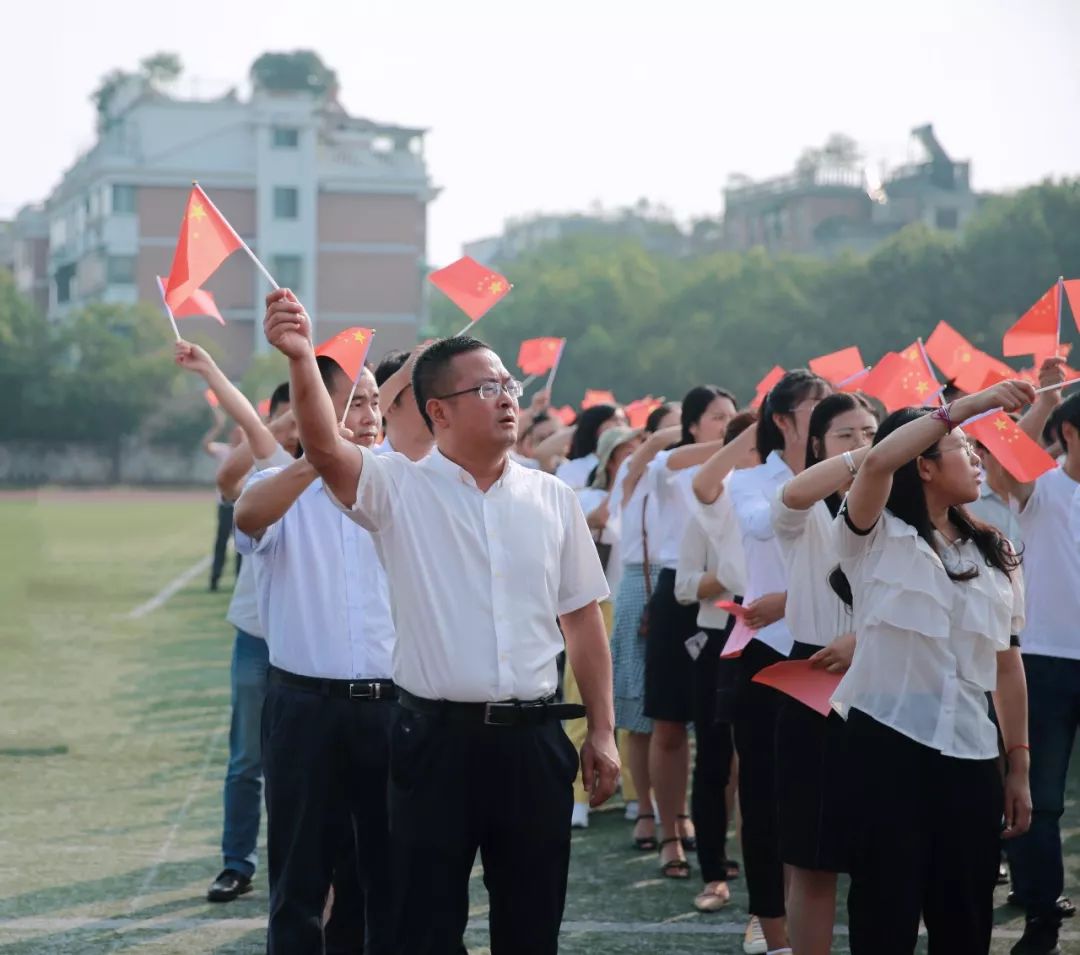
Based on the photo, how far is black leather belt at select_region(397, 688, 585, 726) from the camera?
4082mm

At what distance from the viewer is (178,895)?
7035 millimetres

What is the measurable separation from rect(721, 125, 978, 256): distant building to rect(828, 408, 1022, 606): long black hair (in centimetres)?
7183

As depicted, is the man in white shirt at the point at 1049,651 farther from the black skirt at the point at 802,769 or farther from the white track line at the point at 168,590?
the white track line at the point at 168,590

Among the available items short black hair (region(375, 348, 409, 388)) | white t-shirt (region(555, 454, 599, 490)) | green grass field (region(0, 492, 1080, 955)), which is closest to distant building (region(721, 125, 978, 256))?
green grass field (region(0, 492, 1080, 955))

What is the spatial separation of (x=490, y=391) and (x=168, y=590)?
17.9m

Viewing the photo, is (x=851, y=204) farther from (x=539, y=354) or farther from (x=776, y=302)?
(x=539, y=354)

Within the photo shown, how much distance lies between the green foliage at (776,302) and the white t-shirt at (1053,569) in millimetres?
30926

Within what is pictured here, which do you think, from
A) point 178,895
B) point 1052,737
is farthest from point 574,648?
point 178,895

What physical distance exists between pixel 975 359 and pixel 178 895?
3.88 meters

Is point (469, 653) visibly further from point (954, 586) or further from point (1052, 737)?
point (1052, 737)

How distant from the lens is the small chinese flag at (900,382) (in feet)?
20.2

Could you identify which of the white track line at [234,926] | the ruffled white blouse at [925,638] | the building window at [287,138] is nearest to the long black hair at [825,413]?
the ruffled white blouse at [925,638]

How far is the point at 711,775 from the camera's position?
6867 mm

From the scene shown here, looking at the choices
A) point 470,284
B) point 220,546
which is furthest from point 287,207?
point 470,284
